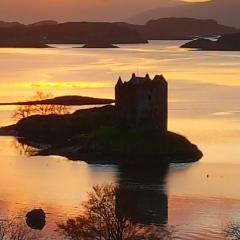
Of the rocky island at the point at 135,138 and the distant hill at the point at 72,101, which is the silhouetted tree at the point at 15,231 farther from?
the distant hill at the point at 72,101

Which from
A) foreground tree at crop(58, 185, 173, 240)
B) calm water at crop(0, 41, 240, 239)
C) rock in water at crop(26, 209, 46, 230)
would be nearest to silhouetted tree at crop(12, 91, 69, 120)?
calm water at crop(0, 41, 240, 239)

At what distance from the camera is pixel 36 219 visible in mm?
28891

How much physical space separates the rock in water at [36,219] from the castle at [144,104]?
18.6m

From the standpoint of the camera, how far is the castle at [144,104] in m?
47.7

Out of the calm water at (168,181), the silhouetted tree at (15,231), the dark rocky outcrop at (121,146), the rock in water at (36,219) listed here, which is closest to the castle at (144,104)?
the dark rocky outcrop at (121,146)

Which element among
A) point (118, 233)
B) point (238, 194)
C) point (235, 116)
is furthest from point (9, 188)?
point (235, 116)

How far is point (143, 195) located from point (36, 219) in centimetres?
754

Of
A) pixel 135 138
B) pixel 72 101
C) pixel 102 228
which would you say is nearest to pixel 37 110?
pixel 72 101

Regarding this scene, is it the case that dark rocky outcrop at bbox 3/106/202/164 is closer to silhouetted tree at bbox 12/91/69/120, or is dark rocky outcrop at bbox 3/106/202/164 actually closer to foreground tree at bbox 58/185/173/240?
silhouetted tree at bbox 12/91/69/120

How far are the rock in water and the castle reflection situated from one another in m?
2.72

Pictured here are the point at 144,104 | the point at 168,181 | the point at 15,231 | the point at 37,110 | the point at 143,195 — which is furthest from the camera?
the point at 37,110

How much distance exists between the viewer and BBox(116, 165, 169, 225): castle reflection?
30.0 m

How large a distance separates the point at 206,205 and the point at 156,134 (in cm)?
1462

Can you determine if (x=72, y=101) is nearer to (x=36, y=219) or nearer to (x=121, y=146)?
(x=121, y=146)
